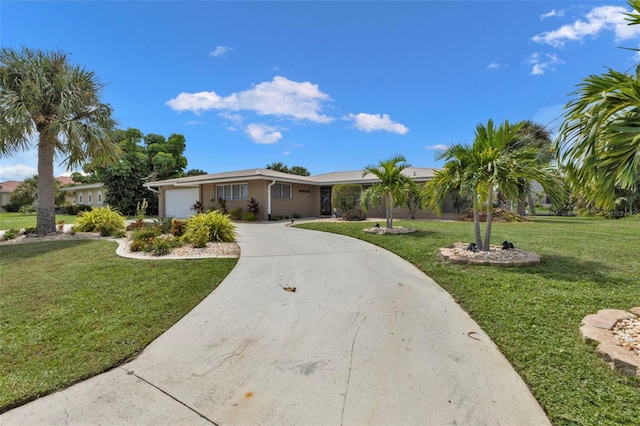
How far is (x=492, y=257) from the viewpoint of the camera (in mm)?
6355

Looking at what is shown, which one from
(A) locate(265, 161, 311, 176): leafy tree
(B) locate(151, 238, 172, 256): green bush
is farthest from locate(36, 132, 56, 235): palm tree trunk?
(A) locate(265, 161, 311, 176): leafy tree

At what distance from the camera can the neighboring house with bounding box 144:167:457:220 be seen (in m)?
17.7

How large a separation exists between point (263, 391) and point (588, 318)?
357cm

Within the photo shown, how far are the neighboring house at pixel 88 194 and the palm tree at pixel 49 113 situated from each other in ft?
67.0

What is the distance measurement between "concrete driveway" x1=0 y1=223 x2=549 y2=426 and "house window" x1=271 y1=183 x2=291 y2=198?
13959 mm

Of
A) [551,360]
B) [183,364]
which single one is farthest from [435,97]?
[183,364]

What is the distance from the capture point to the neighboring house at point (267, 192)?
17656 millimetres

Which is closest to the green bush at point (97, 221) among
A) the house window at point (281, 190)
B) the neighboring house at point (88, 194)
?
the house window at point (281, 190)

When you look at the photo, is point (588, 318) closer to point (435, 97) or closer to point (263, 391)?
point (263, 391)

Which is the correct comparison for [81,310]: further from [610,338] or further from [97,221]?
[97,221]

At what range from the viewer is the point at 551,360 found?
8.96 ft

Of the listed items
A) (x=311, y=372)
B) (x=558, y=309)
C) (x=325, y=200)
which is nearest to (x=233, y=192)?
(x=325, y=200)

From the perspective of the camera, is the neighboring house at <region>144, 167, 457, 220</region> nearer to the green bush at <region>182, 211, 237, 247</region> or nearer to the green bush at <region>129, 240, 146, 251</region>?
the green bush at <region>182, 211, 237, 247</region>

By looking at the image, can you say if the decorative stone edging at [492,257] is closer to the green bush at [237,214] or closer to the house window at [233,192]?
the green bush at [237,214]
